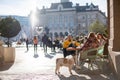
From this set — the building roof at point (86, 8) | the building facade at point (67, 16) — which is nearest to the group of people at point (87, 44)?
the building facade at point (67, 16)

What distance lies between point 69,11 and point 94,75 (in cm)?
12074

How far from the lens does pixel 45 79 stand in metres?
10.8

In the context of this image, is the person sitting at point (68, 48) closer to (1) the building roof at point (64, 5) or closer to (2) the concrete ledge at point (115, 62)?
(2) the concrete ledge at point (115, 62)

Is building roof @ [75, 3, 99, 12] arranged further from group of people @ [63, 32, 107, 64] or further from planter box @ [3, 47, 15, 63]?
group of people @ [63, 32, 107, 64]

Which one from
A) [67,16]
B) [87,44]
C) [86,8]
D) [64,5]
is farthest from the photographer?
[64,5]

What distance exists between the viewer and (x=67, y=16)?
13338 cm

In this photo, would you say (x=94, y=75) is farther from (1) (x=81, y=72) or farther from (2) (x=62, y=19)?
(2) (x=62, y=19)

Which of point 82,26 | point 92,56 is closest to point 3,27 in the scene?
point 82,26

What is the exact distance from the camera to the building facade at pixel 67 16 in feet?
423

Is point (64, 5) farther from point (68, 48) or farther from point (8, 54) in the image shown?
point (68, 48)

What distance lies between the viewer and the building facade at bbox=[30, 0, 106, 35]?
129 meters

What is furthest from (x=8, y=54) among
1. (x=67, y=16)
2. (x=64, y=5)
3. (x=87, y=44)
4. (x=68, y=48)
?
(x=64, y=5)

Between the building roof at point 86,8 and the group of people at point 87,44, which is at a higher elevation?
the building roof at point 86,8

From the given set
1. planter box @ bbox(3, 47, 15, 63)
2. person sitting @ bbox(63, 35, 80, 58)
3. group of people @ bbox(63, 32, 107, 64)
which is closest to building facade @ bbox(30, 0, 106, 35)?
planter box @ bbox(3, 47, 15, 63)
